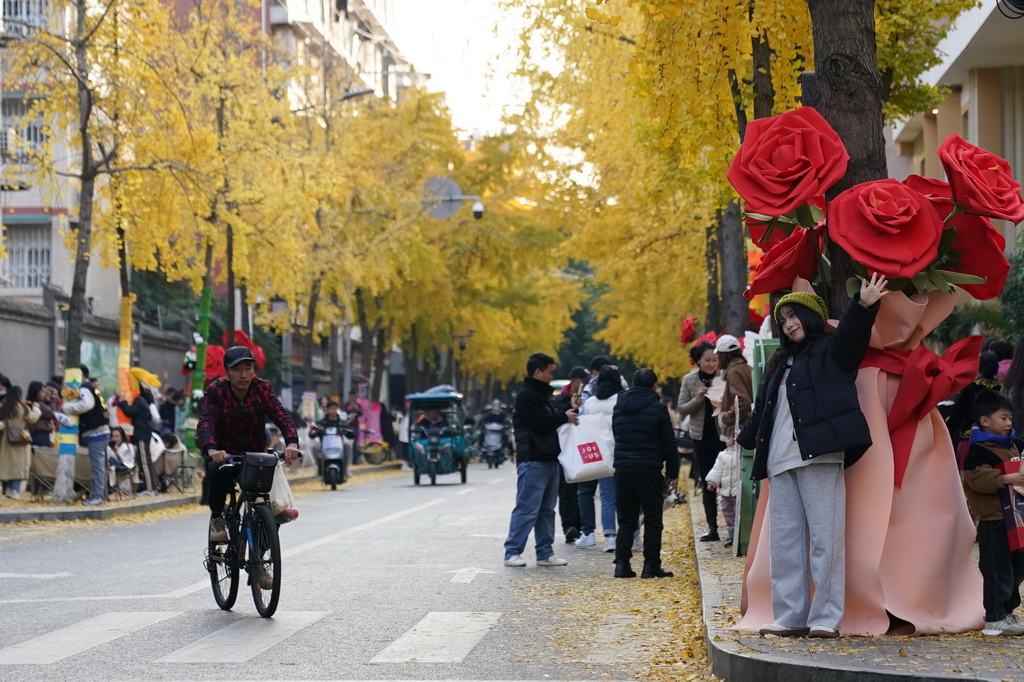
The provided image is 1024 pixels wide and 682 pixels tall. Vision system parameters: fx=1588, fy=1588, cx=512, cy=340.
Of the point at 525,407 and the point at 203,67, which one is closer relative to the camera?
the point at 525,407

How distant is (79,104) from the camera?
934 inches

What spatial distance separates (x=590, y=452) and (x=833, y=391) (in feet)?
23.6

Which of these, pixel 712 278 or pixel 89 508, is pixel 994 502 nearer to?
pixel 89 508

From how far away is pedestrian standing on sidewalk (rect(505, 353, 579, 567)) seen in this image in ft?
46.2

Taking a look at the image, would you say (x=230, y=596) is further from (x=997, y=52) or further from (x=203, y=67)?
(x=203, y=67)

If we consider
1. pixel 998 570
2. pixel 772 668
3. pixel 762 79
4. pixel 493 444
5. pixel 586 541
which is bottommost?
pixel 493 444

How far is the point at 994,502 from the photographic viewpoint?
8.32m

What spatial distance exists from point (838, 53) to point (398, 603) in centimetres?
482

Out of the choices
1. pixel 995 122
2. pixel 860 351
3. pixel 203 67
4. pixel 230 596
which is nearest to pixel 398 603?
pixel 230 596

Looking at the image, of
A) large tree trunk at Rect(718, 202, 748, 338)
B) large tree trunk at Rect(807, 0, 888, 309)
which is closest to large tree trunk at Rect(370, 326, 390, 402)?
large tree trunk at Rect(718, 202, 748, 338)

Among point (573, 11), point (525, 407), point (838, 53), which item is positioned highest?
point (573, 11)

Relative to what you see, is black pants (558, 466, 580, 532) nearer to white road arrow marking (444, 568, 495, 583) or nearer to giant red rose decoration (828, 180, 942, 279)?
white road arrow marking (444, 568, 495, 583)

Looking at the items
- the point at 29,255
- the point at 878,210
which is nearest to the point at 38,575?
the point at 878,210

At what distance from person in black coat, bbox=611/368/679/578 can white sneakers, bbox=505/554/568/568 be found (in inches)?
47.2
